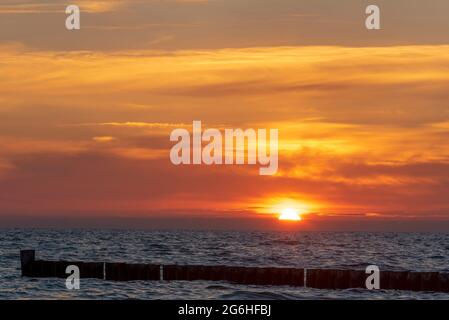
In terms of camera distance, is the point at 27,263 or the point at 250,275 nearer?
the point at 250,275

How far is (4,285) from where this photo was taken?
55938mm

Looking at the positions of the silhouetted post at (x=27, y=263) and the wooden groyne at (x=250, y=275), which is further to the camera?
the silhouetted post at (x=27, y=263)

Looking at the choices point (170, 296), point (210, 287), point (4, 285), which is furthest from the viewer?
point (4, 285)

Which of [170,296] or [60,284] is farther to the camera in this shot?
[60,284]

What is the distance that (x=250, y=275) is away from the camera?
2077 inches

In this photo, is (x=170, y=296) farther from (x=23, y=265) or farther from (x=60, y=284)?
(x=23, y=265)

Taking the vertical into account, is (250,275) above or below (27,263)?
below

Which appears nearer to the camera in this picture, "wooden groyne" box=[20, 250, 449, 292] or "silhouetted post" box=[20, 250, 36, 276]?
"wooden groyne" box=[20, 250, 449, 292]

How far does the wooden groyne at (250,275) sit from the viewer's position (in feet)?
165

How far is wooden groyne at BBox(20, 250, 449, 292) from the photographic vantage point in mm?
50225
